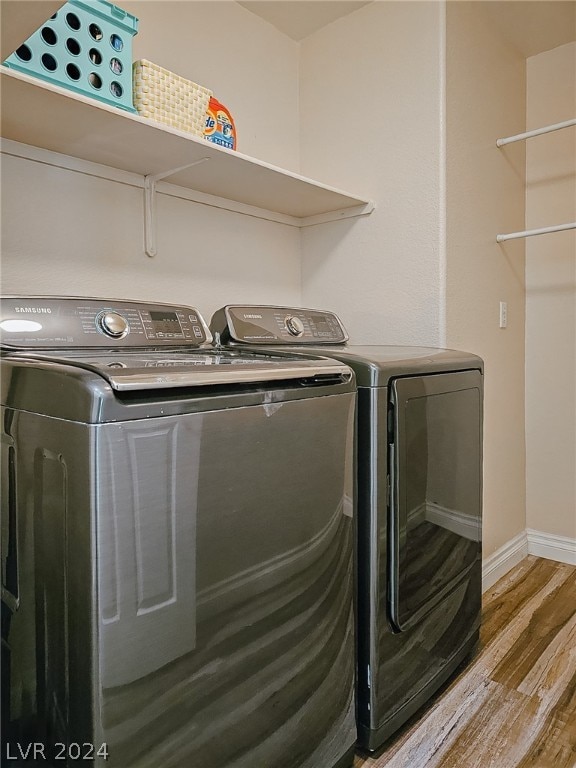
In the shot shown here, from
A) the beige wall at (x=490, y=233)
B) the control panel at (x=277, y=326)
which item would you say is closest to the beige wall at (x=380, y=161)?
the beige wall at (x=490, y=233)

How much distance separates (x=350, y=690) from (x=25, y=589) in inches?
31.6

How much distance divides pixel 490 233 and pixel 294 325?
98 centimetres

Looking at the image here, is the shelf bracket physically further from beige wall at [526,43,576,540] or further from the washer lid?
beige wall at [526,43,576,540]

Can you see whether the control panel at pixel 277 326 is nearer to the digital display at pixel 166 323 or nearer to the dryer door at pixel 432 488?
the digital display at pixel 166 323

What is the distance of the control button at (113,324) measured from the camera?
1328mm

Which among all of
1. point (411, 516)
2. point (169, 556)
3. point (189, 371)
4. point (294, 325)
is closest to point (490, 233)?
point (294, 325)

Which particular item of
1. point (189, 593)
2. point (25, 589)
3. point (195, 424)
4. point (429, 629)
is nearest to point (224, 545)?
point (189, 593)

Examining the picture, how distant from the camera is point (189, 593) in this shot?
2.95 feet

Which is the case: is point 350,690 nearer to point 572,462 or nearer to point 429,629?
point 429,629

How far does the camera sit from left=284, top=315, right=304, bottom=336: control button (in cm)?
187

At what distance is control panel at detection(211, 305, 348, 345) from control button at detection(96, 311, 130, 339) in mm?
396

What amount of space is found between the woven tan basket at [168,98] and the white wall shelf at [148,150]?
0.29 feet

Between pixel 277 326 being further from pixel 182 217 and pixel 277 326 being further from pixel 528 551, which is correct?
pixel 528 551

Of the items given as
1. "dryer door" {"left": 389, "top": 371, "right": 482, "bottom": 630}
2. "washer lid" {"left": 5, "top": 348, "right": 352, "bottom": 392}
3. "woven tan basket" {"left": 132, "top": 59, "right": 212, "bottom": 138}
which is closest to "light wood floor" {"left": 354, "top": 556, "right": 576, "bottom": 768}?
"dryer door" {"left": 389, "top": 371, "right": 482, "bottom": 630}
